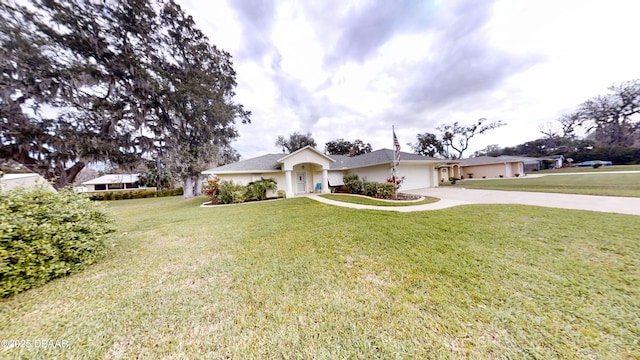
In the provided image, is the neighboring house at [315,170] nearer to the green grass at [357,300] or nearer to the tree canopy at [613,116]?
the green grass at [357,300]

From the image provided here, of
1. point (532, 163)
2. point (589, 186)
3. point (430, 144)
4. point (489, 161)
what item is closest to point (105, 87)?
point (589, 186)

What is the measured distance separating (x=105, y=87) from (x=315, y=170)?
17.5 meters

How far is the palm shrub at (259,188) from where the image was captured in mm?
12922

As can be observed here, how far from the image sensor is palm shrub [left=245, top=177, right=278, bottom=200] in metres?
12.9

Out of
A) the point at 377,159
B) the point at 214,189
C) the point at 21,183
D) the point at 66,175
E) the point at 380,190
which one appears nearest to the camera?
the point at 21,183

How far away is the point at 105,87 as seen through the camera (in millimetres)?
14438

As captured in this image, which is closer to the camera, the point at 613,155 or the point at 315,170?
the point at 315,170

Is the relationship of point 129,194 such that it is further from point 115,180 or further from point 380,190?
point 380,190

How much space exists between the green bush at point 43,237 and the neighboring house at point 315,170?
9.54 m

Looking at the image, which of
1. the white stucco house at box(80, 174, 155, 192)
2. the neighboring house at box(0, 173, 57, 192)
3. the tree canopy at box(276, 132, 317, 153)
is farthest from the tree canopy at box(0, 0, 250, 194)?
the white stucco house at box(80, 174, 155, 192)

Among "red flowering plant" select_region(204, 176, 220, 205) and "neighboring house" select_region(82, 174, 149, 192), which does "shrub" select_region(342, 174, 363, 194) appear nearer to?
"red flowering plant" select_region(204, 176, 220, 205)

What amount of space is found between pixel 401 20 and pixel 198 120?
18574mm

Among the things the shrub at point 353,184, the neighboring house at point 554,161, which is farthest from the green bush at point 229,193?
the neighboring house at point 554,161

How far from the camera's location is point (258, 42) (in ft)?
36.5
